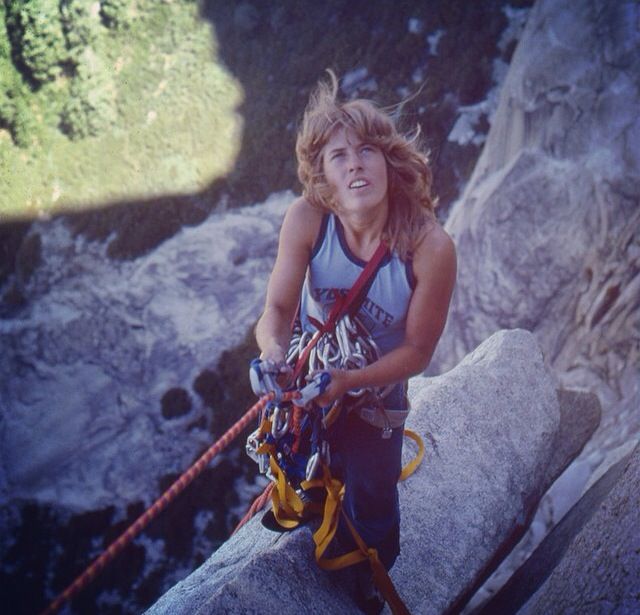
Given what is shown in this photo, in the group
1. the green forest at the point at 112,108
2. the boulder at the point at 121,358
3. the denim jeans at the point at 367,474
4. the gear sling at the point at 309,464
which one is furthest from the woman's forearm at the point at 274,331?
the green forest at the point at 112,108

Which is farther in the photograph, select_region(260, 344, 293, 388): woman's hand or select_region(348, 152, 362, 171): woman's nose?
select_region(348, 152, 362, 171): woman's nose

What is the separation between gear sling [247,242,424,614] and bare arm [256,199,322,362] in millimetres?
168

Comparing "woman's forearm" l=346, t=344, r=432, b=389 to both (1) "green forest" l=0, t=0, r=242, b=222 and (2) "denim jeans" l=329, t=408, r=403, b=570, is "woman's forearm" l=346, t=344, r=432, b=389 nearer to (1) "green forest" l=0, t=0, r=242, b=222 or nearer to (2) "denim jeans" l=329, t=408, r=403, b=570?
(2) "denim jeans" l=329, t=408, r=403, b=570

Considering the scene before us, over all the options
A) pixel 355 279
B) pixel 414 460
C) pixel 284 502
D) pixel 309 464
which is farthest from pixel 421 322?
pixel 414 460

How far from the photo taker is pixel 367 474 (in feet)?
7.83

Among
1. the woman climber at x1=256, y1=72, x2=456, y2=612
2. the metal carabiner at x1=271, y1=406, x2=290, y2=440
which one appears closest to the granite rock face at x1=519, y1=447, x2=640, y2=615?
the woman climber at x1=256, y1=72, x2=456, y2=612

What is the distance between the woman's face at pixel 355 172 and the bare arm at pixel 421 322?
29 cm

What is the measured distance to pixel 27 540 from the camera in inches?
608

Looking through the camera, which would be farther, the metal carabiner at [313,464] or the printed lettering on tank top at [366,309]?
the metal carabiner at [313,464]

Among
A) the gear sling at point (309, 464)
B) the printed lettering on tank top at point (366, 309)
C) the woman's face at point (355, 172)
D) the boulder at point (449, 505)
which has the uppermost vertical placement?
the woman's face at point (355, 172)

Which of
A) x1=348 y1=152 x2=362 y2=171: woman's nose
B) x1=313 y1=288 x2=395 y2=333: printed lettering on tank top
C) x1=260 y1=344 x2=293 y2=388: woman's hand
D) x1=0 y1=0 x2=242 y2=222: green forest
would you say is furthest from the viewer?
x1=0 y1=0 x2=242 y2=222: green forest

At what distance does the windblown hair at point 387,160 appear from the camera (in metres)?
2.04

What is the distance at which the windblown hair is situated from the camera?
204 cm

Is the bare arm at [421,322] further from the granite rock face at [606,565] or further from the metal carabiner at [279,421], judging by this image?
the granite rock face at [606,565]
